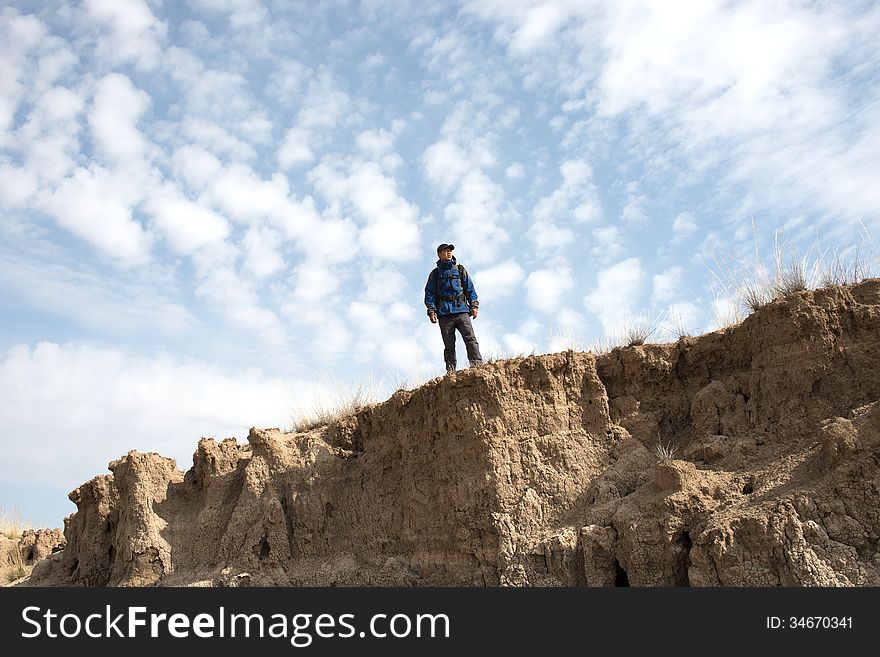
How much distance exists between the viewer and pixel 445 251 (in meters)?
10.9

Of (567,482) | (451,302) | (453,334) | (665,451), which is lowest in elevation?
(567,482)

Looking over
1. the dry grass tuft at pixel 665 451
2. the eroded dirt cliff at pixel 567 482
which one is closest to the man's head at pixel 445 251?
the eroded dirt cliff at pixel 567 482

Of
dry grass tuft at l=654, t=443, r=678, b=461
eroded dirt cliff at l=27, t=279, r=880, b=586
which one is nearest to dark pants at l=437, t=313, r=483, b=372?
eroded dirt cliff at l=27, t=279, r=880, b=586

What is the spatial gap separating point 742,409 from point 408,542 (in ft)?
13.1

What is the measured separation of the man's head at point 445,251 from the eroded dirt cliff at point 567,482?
2.24 meters

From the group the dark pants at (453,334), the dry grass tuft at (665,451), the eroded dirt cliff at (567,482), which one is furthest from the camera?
the dark pants at (453,334)

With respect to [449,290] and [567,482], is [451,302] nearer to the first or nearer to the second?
[449,290]

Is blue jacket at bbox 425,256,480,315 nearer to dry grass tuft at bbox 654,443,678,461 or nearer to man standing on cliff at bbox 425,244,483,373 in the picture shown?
man standing on cliff at bbox 425,244,483,373

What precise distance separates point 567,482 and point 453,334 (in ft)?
9.73

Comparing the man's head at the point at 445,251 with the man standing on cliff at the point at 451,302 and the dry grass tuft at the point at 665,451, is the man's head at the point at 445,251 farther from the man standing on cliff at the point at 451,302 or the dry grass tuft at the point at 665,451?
the dry grass tuft at the point at 665,451

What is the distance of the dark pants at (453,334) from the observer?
1031 cm

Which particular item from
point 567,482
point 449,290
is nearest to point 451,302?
point 449,290

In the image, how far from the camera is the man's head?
10859mm
